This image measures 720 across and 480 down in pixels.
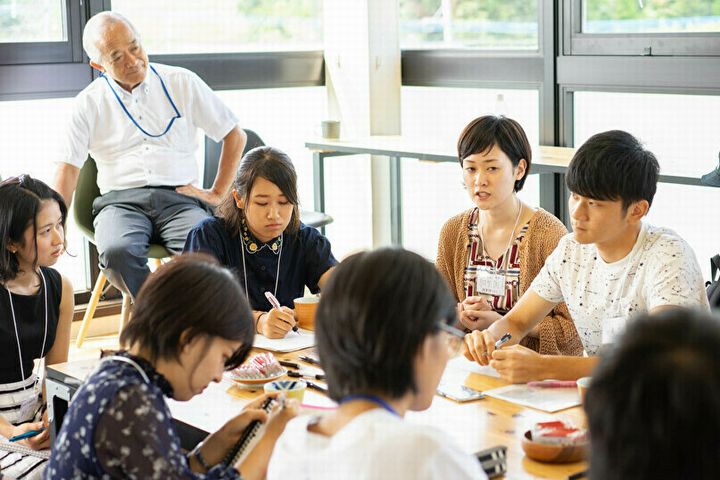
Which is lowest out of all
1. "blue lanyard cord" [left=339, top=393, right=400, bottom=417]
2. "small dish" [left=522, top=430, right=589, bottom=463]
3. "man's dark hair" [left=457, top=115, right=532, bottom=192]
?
"small dish" [left=522, top=430, right=589, bottom=463]

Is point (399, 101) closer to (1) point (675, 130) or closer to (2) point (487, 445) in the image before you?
(1) point (675, 130)

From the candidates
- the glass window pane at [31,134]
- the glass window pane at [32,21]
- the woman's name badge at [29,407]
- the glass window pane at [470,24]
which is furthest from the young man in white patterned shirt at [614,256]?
the glass window pane at [32,21]

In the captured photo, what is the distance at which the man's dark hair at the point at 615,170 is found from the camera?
2.25 m

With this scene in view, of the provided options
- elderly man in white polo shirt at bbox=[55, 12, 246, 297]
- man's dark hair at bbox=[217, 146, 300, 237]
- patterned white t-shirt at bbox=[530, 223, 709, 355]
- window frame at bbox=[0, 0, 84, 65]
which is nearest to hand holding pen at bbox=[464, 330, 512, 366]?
patterned white t-shirt at bbox=[530, 223, 709, 355]

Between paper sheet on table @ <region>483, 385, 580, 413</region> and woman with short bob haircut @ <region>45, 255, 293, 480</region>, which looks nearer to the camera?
woman with short bob haircut @ <region>45, 255, 293, 480</region>

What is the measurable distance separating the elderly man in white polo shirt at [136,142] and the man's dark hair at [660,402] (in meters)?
3.30

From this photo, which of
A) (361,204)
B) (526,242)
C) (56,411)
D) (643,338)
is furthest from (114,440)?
(361,204)

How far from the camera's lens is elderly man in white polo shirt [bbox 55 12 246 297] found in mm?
4090

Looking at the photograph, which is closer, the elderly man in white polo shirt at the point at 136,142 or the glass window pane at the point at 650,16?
the glass window pane at the point at 650,16

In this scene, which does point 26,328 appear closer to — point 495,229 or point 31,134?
point 495,229

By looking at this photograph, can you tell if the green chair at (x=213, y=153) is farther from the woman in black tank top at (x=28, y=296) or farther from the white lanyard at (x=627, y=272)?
the white lanyard at (x=627, y=272)

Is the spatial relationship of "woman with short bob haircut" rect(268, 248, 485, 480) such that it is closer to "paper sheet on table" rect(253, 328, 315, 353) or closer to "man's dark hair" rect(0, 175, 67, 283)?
"paper sheet on table" rect(253, 328, 315, 353)

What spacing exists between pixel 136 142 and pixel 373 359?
312cm

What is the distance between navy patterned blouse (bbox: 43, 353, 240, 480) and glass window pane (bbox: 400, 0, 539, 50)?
3.54 m
